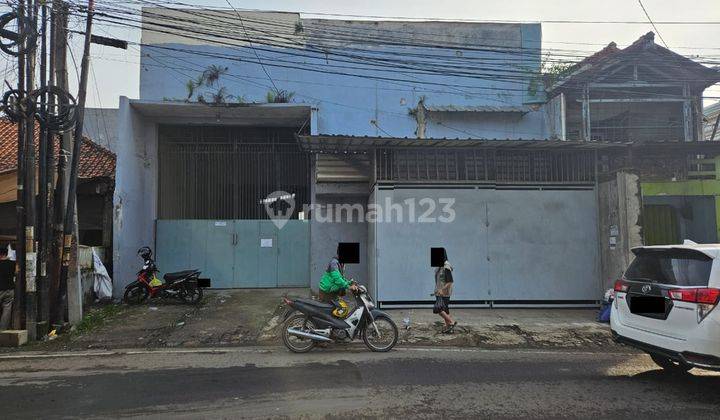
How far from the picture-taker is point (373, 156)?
11.2m

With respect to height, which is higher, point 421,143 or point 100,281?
point 421,143

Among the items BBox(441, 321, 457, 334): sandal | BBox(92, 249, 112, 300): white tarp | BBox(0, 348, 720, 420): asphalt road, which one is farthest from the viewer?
BBox(92, 249, 112, 300): white tarp

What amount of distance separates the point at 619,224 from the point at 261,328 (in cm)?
763

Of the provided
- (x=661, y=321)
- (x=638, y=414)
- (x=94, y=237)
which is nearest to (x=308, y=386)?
(x=638, y=414)

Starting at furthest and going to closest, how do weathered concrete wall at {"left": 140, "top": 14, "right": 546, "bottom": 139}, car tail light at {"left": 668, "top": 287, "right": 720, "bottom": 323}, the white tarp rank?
weathered concrete wall at {"left": 140, "top": 14, "right": 546, "bottom": 139}, the white tarp, car tail light at {"left": 668, "top": 287, "right": 720, "bottom": 323}

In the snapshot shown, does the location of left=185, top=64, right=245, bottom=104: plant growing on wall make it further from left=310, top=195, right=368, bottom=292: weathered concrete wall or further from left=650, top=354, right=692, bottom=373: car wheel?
left=650, top=354, right=692, bottom=373: car wheel

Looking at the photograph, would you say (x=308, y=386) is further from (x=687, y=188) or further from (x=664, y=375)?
Result: (x=687, y=188)

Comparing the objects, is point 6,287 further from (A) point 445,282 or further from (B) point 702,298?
(B) point 702,298

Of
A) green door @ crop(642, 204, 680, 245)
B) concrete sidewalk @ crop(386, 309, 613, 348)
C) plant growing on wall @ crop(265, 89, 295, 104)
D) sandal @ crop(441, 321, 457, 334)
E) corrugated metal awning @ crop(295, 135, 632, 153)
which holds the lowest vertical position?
concrete sidewalk @ crop(386, 309, 613, 348)

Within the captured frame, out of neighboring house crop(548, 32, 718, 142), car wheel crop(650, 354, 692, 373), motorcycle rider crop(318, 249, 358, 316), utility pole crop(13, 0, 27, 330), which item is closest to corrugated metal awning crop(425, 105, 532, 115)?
neighboring house crop(548, 32, 718, 142)

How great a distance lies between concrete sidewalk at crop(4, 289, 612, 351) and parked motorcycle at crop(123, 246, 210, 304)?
9.9 inches

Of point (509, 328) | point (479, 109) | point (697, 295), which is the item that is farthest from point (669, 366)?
point (479, 109)

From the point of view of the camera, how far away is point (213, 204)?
45.0 feet

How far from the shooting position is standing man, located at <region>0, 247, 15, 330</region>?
8586 mm
